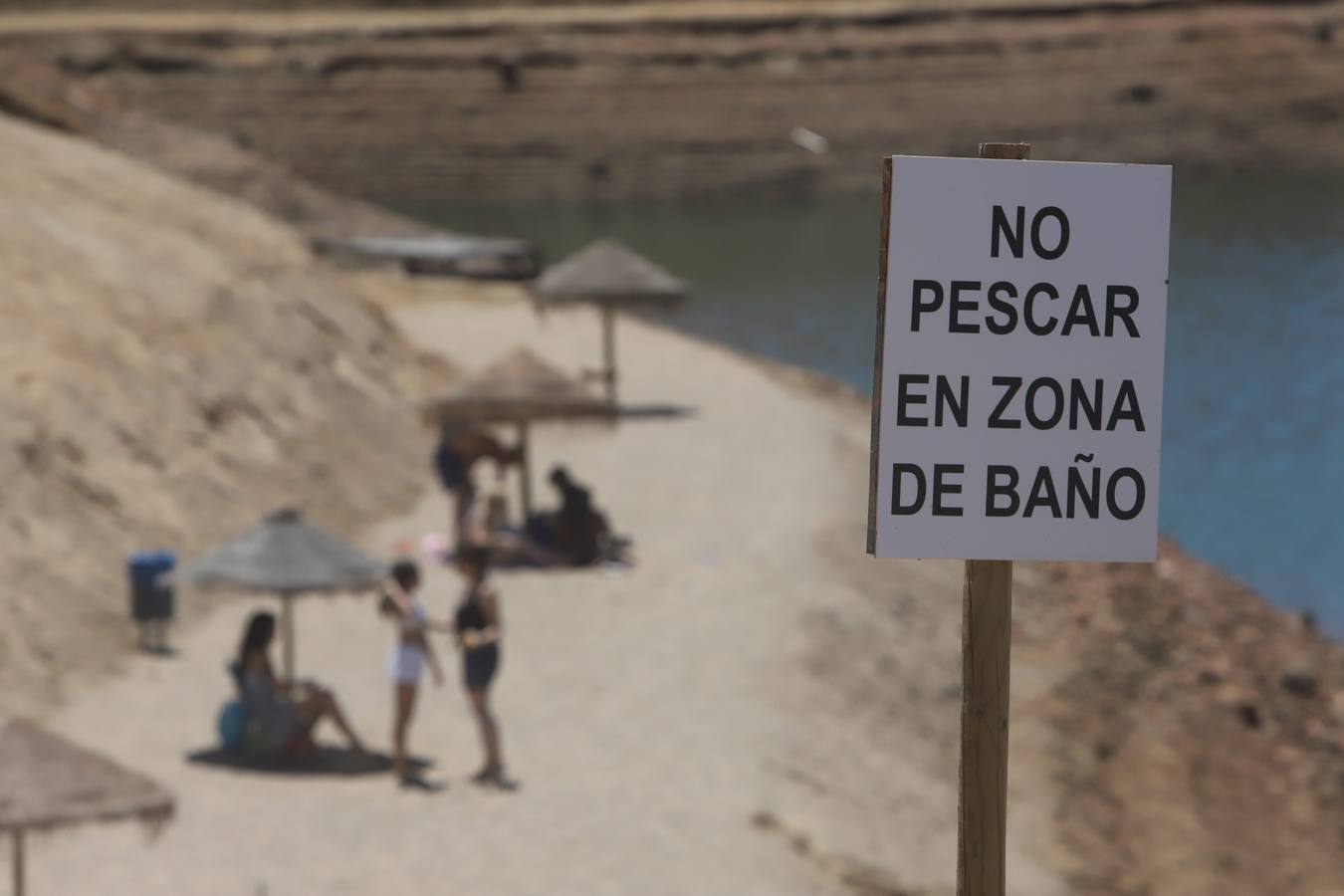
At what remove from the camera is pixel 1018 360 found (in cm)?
393

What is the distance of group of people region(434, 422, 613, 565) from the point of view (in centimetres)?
1714

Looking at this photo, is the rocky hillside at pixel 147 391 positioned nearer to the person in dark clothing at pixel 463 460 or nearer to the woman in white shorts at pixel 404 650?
the person in dark clothing at pixel 463 460

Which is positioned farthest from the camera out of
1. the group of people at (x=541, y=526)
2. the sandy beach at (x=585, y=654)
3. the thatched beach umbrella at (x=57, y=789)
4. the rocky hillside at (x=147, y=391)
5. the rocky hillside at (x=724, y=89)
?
the rocky hillside at (x=724, y=89)

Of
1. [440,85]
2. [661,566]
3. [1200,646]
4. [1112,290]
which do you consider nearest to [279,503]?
[661,566]

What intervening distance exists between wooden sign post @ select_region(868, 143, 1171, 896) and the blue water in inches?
730

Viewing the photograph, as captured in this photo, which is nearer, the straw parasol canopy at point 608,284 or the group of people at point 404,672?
the group of people at point 404,672

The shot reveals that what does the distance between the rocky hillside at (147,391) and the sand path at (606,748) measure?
69cm

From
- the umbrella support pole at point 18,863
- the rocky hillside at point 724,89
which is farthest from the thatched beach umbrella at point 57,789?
the rocky hillside at point 724,89

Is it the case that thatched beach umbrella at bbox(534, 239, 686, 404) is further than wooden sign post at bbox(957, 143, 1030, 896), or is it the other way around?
thatched beach umbrella at bbox(534, 239, 686, 404)

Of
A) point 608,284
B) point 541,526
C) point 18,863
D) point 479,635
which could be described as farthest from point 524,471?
point 18,863

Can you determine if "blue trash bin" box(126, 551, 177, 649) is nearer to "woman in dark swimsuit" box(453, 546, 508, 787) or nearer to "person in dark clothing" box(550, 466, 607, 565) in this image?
"woman in dark swimsuit" box(453, 546, 508, 787)

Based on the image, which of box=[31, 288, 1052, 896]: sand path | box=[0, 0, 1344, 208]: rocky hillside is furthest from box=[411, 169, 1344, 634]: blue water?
box=[31, 288, 1052, 896]: sand path

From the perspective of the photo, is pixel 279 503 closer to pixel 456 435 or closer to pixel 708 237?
pixel 456 435

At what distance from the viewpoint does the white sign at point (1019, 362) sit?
391 cm
